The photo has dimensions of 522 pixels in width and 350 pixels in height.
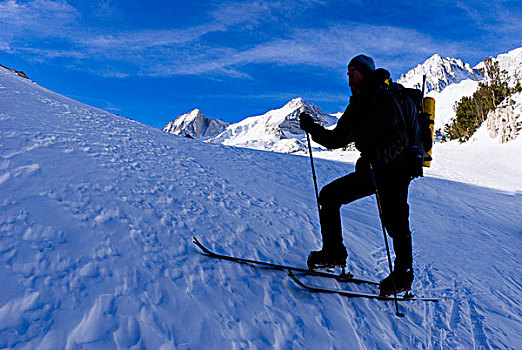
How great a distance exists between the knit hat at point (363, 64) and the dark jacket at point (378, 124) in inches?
3.9

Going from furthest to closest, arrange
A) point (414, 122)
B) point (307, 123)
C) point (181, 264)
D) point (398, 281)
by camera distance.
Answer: point (307, 123) < point (398, 281) < point (181, 264) < point (414, 122)

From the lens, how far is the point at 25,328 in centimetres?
205

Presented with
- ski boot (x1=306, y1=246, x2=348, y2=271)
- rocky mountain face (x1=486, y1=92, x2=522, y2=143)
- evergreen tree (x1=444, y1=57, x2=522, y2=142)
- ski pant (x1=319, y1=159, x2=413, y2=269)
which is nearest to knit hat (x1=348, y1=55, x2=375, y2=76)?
ski pant (x1=319, y1=159, x2=413, y2=269)

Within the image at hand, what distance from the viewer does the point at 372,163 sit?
315 centimetres

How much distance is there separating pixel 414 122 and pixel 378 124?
0.41 meters

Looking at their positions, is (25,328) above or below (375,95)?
below

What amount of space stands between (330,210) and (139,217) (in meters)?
2.35

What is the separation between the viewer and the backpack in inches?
118

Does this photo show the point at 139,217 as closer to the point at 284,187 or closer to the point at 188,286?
the point at 188,286

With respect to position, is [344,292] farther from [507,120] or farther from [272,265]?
[507,120]

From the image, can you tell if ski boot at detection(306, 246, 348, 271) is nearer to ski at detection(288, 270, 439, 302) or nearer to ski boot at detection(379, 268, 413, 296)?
ski at detection(288, 270, 439, 302)

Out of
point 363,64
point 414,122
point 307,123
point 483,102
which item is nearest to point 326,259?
point 307,123

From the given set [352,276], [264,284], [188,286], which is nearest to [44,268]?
[188,286]

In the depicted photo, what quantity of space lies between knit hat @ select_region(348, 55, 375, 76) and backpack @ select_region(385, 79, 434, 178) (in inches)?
8.6
